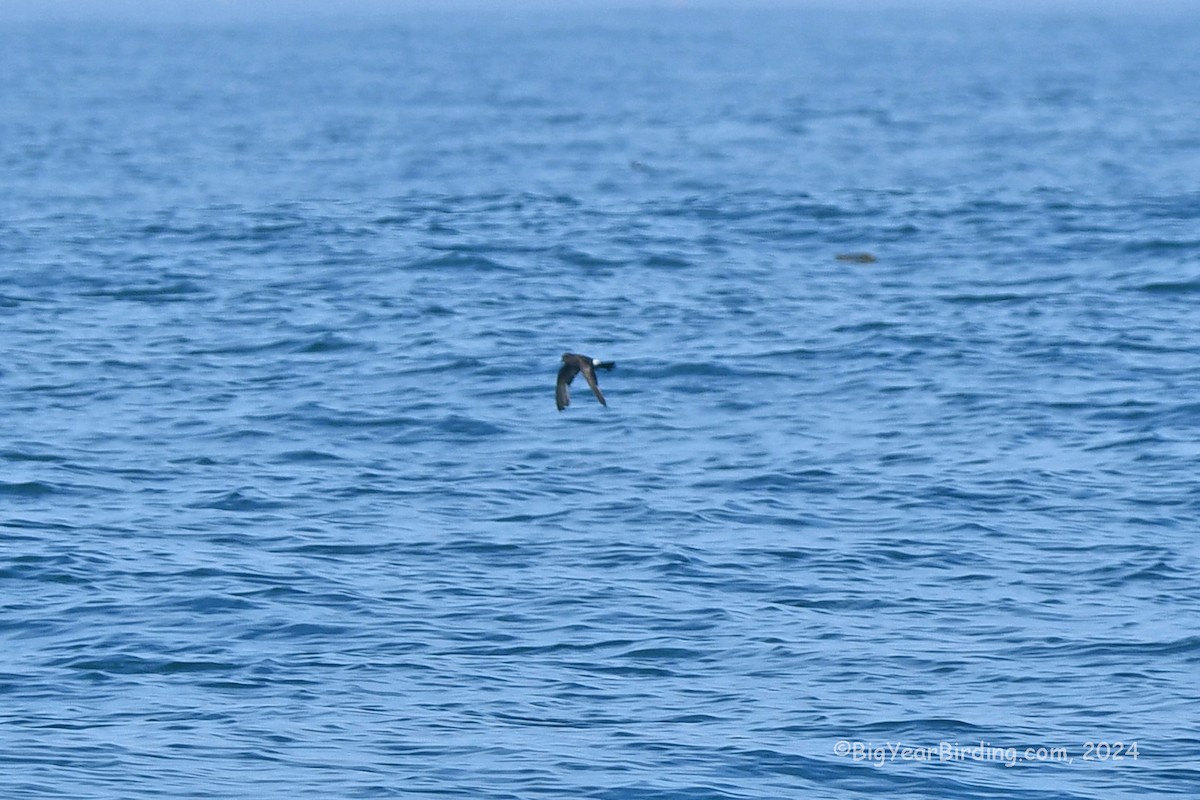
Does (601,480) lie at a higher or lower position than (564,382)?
lower

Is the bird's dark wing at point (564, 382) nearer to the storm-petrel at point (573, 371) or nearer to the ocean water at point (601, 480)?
the storm-petrel at point (573, 371)

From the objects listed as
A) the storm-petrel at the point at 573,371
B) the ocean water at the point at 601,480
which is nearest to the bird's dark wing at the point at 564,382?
the storm-petrel at the point at 573,371

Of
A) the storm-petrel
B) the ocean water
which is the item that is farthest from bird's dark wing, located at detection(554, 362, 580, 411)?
the ocean water

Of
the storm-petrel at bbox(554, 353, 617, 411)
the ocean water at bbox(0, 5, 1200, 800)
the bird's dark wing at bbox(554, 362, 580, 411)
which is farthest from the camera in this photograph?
the bird's dark wing at bbox(554, 362, 580, 411)

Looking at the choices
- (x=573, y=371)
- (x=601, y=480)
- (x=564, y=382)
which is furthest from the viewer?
(x=601, y=480)

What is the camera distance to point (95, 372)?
25.2 meters

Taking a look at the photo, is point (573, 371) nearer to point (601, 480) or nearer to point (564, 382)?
point (564, 382)

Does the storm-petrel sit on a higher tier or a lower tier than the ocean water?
higher

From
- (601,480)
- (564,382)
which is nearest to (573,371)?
(564,382)

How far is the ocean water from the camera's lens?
1409 centimetres

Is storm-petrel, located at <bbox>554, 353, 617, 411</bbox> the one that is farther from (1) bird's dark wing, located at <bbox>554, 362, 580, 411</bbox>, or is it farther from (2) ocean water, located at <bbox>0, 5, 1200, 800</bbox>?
(2) ocean water, located at <bbox>0, 5, 1200, 800</bbox>

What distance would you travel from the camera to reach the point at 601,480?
2064 cm

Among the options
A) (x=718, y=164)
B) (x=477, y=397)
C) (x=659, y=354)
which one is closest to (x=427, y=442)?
(x=477, y=397)

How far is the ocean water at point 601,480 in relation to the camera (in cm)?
1409
